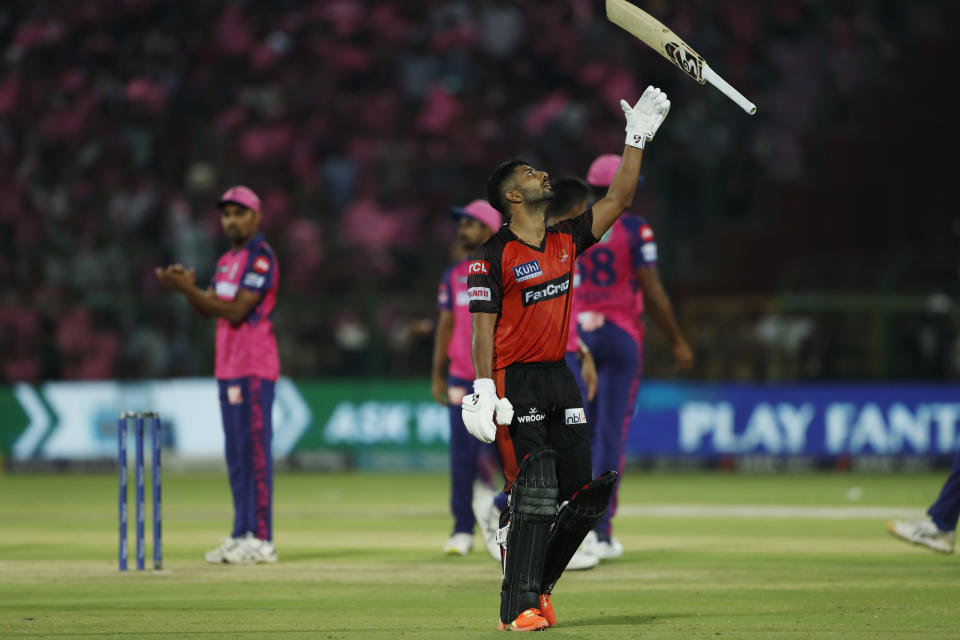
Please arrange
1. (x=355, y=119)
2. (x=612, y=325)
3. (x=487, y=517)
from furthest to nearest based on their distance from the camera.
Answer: (x=355, y=119) → (x=487, y=517) → (x=612, y=325)

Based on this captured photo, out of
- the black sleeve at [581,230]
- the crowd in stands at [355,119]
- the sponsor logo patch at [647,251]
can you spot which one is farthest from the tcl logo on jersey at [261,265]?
the crowd in stands at [355,119]

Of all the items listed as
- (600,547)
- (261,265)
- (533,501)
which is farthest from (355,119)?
(533,501)

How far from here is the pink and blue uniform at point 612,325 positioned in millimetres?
10469

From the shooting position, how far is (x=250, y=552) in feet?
34.2

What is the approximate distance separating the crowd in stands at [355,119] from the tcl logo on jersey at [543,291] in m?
14.4

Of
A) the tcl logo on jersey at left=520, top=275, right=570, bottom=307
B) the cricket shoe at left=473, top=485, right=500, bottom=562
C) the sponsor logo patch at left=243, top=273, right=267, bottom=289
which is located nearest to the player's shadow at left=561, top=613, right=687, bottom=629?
the tcl logo on jersey at left=520, top=275, right=570, bottom=307

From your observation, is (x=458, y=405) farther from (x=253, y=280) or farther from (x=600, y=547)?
(x=253, y=280)

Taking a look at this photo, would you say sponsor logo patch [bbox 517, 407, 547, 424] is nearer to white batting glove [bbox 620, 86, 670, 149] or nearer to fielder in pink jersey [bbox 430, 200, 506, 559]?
white batting glove [bbox 620, 86, 670, 149]

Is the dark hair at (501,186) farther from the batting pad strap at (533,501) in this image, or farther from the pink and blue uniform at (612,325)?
the pink and blue uniform at (612,325)

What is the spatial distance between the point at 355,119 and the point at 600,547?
1517 centimetres

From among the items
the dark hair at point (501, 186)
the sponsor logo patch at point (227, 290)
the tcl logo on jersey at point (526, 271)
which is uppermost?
the dark hair at point (501, 186)

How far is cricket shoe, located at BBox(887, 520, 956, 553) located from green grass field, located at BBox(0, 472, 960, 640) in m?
0.16

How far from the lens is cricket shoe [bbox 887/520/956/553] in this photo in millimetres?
10227

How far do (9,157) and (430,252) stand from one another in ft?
25.4
